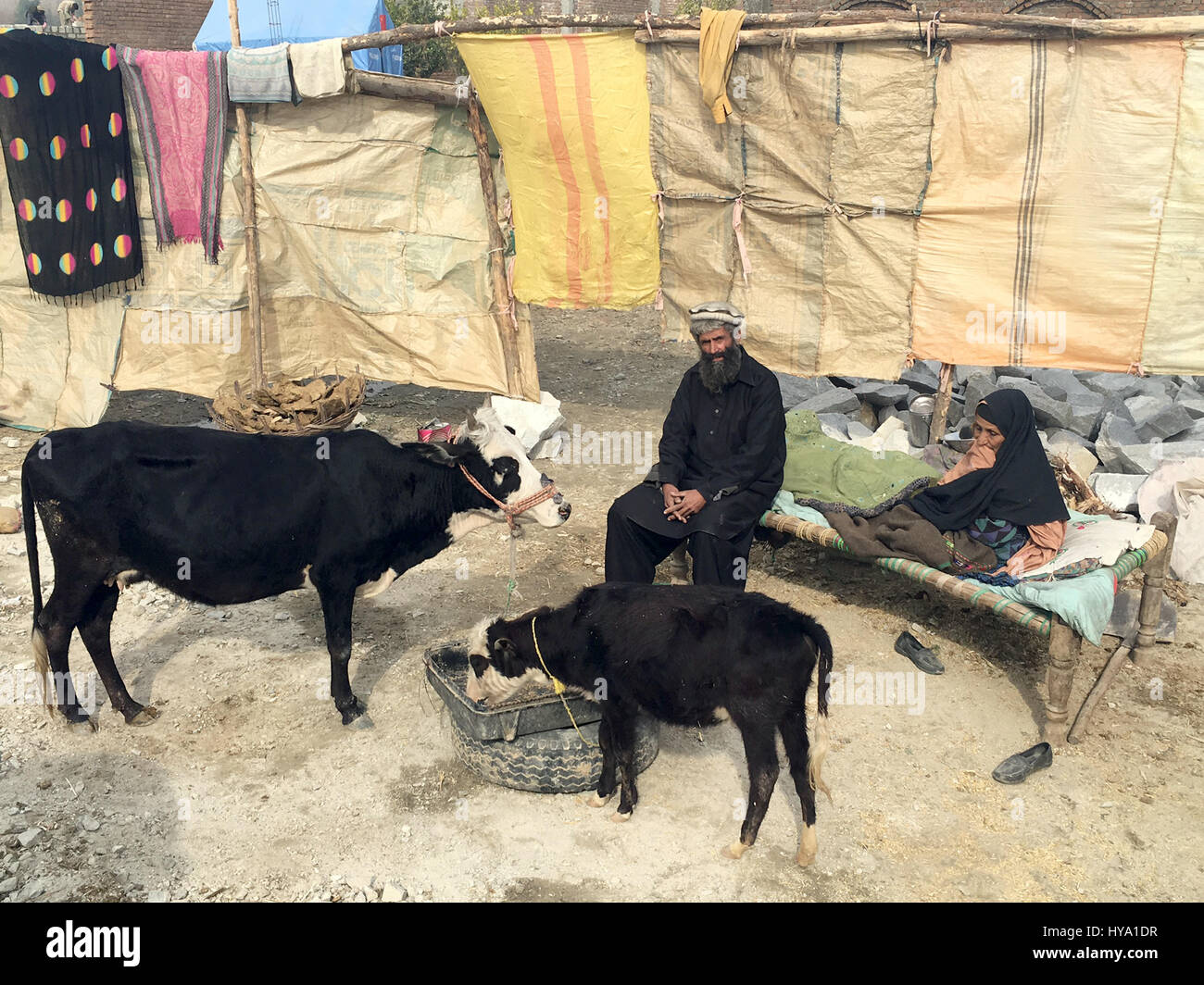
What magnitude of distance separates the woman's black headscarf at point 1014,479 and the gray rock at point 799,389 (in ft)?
12.1

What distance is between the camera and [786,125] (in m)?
7.29

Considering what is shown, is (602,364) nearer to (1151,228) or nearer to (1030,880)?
(1151,228)

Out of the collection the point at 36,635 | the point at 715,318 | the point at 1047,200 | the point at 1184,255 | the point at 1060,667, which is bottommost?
the point at 1060,667

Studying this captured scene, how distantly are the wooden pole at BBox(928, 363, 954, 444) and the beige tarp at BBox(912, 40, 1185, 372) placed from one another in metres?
0.30

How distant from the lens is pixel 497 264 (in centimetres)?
850

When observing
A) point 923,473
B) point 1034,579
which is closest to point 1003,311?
point 923,473

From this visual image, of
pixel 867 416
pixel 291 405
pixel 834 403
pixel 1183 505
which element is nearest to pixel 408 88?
pixel 291 405

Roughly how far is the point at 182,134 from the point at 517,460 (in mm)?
5311

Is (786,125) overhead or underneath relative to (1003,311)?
overhead

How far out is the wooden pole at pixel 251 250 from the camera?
857cm

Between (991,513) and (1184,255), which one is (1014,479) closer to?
(991,513)

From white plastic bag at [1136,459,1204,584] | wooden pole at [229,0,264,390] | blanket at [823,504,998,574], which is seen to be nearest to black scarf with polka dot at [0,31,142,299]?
wooden pole at [229,0,264,390]

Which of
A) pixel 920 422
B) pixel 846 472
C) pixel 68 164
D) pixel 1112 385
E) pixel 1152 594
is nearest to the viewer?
pixel 1152 594

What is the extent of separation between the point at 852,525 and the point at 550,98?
397 centimetres
